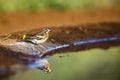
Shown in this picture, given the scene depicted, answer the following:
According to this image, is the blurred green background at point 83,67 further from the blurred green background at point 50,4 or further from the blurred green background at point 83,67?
the blurred green background at point 50,4

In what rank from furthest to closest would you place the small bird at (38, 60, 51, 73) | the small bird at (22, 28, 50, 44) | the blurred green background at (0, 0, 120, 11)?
the blurred green background at (0, 0, 120, 11) → the small bird at (22, 28, 50, 44) → the small bird at (38, 60, 51, 73)

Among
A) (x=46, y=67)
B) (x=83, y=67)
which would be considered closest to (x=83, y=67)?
(x=83, y=67)

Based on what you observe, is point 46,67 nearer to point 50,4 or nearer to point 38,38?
point 38,38

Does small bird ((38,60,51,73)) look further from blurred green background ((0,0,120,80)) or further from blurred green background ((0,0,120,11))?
blurred green background ((0,0,120,11))

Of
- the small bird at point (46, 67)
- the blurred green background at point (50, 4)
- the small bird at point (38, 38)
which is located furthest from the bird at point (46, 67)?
the blurred green background at point (50, 4)

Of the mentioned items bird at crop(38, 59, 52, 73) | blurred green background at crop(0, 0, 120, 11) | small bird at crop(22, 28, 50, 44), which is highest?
small bird at crop(22, 28, 50, 44)

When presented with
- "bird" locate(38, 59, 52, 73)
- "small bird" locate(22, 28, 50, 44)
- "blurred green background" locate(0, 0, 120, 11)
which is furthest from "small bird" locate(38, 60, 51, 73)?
"blurred green background" locate(0, 0, 120, 11)

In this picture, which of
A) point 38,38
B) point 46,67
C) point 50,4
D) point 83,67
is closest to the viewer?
point 46,67
